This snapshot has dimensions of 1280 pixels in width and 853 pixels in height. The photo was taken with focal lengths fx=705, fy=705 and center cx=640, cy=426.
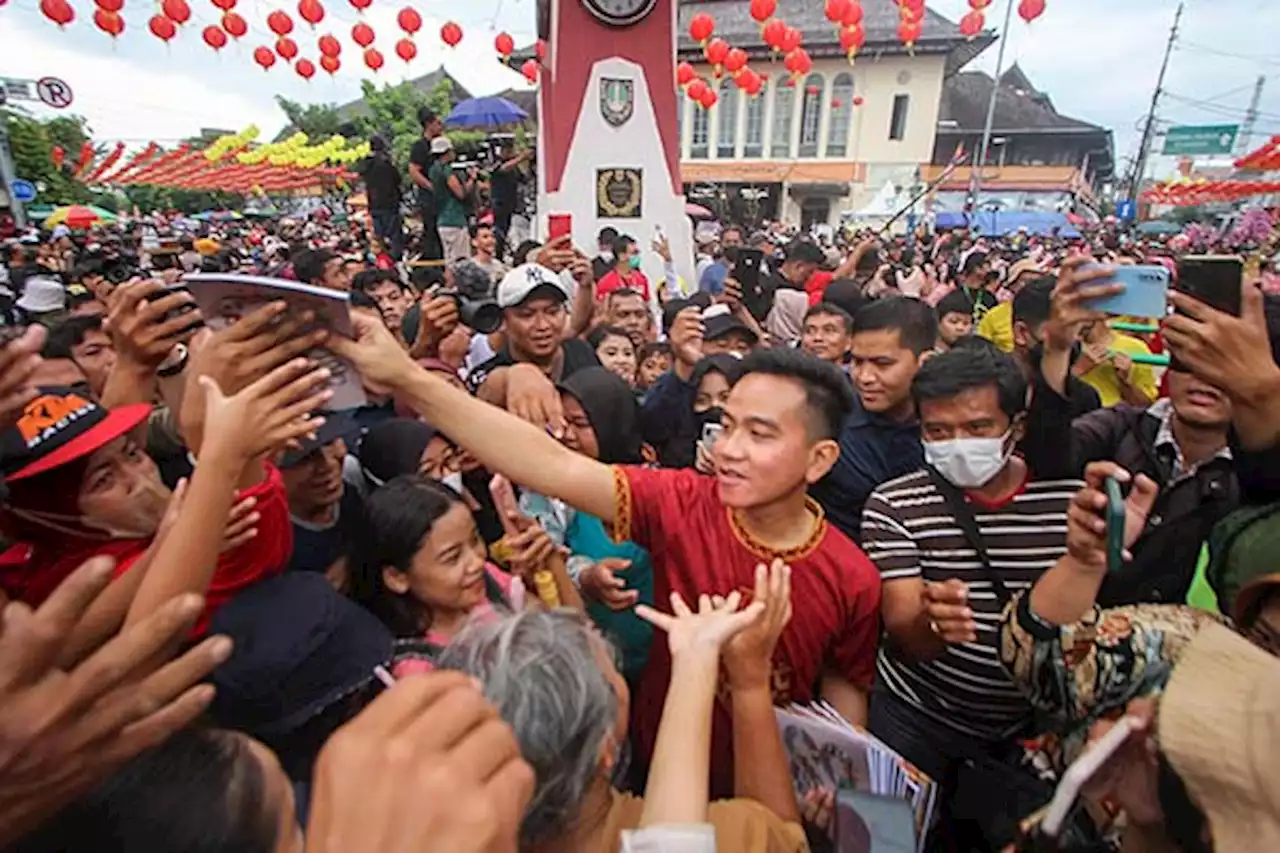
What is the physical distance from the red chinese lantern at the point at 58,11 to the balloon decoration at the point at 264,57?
167 inches

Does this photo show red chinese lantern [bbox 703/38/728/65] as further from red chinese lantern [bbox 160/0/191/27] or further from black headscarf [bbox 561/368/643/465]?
black headscarf [bbox 561/368/643/465]

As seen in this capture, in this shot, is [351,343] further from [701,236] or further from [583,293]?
[701,236]

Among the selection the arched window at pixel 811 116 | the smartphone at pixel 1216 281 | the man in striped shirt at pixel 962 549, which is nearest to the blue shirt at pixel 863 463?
the man in striped shirt at pixel 962 549

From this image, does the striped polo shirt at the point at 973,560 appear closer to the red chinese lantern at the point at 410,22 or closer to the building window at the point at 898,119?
the red chinese lantern at the point at 410,22

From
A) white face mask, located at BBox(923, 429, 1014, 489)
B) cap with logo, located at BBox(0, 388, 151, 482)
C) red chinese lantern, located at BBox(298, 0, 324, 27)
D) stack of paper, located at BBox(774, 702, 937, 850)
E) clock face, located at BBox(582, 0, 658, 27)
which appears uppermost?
red chinese lantern, located at BBox(298, 0, 324, 27)

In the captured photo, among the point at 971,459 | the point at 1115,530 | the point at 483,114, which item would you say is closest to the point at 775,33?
Answer: the point at 483,114

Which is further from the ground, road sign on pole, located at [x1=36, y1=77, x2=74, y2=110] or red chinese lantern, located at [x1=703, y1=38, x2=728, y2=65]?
red chinese lantern, located at [x1=703, y1=38, x2=728, y2=65]

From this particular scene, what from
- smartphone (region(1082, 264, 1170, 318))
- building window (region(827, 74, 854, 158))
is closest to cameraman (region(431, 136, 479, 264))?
smartphone (region(1082, 264, 1170, 318))

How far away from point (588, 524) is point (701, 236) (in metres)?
14.2

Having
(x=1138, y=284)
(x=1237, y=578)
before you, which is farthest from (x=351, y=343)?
(x=1138, y=284)

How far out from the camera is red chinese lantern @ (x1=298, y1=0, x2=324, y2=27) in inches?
509

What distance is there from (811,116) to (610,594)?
108 ft

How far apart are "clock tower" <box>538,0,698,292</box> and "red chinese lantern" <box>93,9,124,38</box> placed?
6.92 m

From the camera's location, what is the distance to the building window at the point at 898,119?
29.6m
